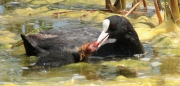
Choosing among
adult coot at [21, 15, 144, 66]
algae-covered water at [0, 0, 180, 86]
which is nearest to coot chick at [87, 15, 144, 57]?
adult coot at [21, 15, 144, 66]

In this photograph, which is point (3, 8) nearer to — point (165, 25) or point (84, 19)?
point (84, 19)

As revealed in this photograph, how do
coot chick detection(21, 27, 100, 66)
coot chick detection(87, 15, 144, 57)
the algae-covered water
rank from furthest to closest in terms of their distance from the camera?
coot chick detection(87, 15, 144, 57)
coot chick detection(21, 27, 100, 66)
the algae-covered water

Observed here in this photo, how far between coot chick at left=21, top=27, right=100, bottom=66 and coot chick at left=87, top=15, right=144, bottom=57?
0.19 metres

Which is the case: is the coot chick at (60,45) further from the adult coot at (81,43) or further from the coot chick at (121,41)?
the coot chick at (121,41)

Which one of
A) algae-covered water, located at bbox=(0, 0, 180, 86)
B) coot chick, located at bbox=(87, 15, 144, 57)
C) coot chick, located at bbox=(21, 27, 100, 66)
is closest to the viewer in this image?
algae-covered water, located at bbox=(0, 0, 180, 86)

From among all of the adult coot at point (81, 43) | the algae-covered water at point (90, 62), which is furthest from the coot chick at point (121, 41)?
the algae-covered water at point (90, 62)

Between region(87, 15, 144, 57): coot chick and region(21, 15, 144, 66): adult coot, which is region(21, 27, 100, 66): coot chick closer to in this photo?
region(21, 15, 144, 66): adult coot

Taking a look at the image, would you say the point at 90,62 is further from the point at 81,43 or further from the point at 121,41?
the point at 121,41

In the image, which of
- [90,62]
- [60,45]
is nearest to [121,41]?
[90,62]

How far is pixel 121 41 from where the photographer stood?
19.2ft

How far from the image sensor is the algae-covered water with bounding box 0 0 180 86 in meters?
4.64

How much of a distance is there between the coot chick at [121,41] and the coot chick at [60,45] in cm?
19

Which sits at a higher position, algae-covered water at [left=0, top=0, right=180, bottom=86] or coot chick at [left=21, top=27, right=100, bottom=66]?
coot chick at [left=21, top=27, right=100, bottom=66]

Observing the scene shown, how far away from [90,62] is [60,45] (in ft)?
1.22
